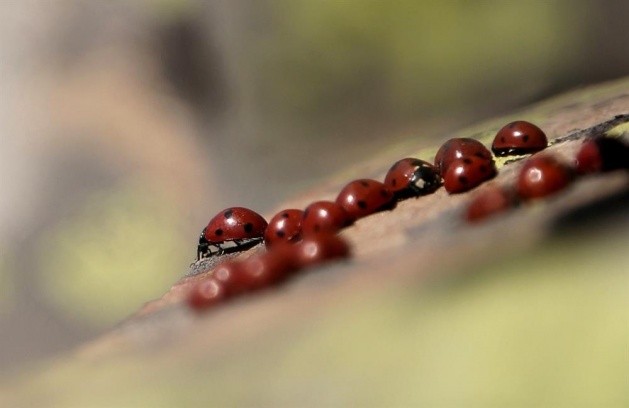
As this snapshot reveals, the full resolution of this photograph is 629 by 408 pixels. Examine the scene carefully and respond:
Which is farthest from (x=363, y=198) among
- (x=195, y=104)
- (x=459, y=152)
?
(x=195, y=104)

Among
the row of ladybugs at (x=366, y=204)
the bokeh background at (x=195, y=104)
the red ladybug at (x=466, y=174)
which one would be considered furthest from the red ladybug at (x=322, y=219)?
the bokeh background at (x=195, y=104)

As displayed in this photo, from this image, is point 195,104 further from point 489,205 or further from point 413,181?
point 489,205

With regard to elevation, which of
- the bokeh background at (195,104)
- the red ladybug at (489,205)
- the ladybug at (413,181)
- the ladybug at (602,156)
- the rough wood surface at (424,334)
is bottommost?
the rough wood surface at (424,334)

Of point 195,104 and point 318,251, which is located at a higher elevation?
point 195,104

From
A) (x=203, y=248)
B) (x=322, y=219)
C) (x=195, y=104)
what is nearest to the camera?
(x=322, y=219)

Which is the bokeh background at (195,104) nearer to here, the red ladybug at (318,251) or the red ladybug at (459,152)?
the red ladybug at (459,152)

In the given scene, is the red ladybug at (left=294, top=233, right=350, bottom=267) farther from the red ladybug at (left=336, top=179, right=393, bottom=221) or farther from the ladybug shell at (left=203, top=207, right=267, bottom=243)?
the ladybug shell at (left=203, top=207, right=267, bottom=243)

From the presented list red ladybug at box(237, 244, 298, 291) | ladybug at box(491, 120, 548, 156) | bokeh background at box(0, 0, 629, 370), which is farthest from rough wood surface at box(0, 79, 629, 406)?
bokeh background at box(0, 0, 629, 370)
